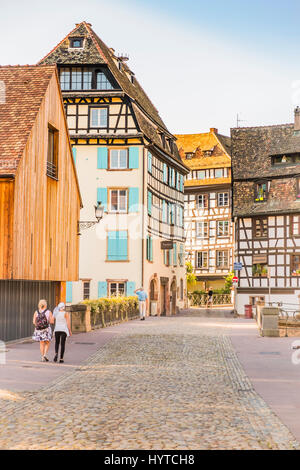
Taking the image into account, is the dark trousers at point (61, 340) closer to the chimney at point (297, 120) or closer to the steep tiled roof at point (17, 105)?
the steep tiled roof at point (17, 105)

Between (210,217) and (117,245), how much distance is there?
86.7 feet

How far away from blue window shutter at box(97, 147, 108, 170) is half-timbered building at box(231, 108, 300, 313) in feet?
33.0

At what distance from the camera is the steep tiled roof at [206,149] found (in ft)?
224

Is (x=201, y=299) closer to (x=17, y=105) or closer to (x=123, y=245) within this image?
(x=123, y=245)

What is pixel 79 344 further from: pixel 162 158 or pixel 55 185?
pixel 162 158

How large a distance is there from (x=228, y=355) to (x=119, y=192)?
24649 millimetres

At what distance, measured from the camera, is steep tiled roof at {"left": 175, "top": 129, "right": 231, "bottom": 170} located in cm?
6812

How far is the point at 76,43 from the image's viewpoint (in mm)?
43656

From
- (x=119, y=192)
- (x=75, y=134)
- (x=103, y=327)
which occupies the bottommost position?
(x=103, y=327)

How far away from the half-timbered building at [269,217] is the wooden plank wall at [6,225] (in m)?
28.1

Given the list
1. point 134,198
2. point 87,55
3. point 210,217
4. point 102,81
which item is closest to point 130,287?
point 134,198

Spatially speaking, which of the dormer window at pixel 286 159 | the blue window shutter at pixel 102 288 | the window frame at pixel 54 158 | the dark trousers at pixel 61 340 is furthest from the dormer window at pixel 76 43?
the dark trousers at pixel 61 340
